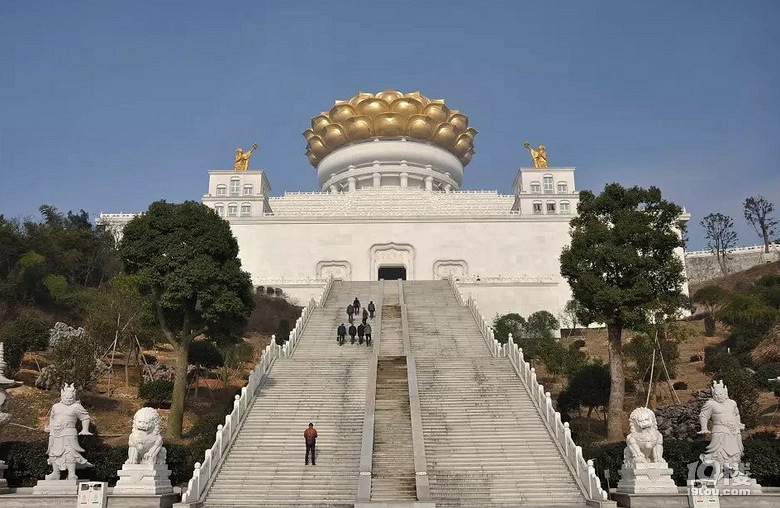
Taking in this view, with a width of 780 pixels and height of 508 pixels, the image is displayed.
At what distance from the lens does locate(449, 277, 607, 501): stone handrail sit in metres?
10.7

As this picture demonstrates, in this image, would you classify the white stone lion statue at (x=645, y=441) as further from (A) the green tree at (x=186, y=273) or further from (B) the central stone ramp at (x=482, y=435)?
(A) the green tree at (x=186, y=273)

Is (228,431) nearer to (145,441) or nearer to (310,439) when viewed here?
(310,439)

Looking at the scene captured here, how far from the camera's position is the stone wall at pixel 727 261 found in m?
48.2

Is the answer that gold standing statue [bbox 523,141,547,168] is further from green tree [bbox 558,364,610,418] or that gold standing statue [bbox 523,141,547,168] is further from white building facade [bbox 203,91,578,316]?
green tree [bbox 558,364,610,418]

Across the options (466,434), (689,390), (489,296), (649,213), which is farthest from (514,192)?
(466,434)

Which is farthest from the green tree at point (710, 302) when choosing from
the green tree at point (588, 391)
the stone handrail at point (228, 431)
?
the stone handrail at point (228, 431)

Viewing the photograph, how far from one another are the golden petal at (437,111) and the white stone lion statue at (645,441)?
1402 inches

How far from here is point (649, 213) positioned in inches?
660

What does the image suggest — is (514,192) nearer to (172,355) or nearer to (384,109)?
(384,109)

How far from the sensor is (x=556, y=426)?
1260 centimetres

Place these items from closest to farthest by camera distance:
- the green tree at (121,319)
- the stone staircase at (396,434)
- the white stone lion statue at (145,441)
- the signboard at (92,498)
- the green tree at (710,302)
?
1. the signboard at (92,498)
2. the white stone lion statue at (145,441)
3. the stone staircase at (396,434)
4. the green tree at (121,319)
5. the green tree at (710,302)

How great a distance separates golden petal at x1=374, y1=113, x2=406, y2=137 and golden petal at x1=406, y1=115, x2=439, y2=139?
45cm

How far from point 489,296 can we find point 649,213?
15.9 meters

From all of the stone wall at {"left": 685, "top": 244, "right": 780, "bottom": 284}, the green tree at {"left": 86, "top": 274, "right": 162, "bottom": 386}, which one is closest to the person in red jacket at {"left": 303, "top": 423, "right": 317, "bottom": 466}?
the green tree at {"left": 86, "top": 274, "right": 162, "bottom": 386}
